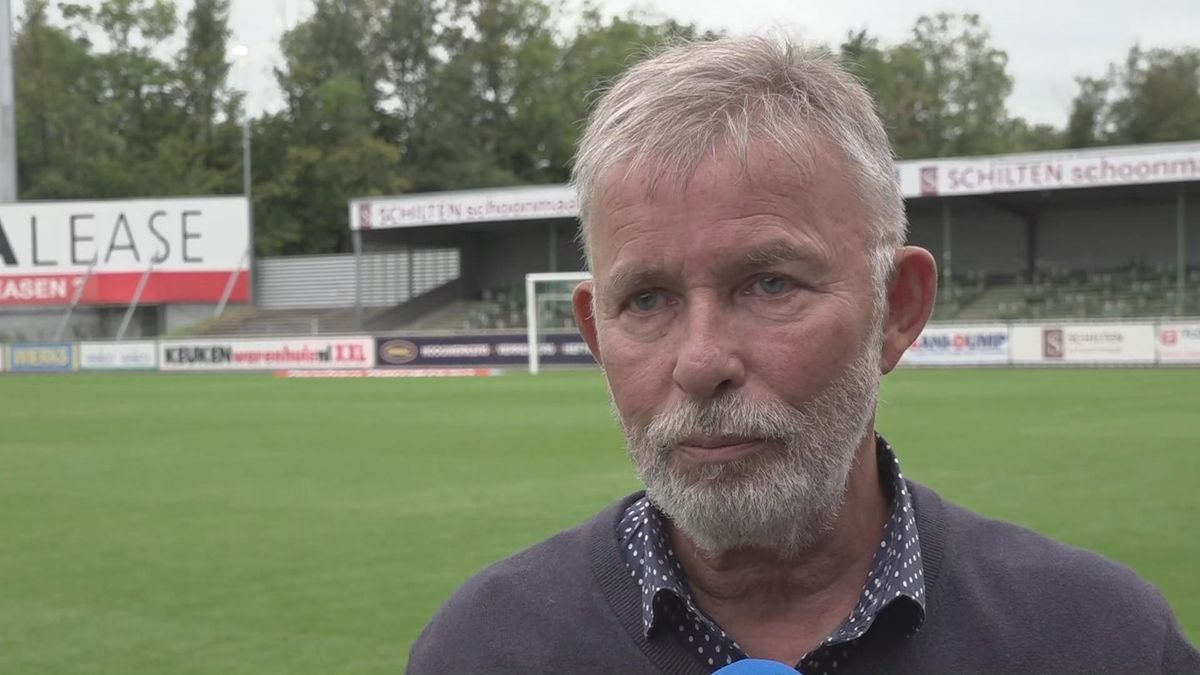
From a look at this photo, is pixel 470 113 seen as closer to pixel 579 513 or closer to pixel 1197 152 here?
pixel 1197 152

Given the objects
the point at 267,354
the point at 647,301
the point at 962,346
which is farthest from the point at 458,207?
the point at 647,301

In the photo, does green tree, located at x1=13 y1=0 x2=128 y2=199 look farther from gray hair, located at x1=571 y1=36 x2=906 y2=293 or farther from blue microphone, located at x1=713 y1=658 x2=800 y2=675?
blue microphone, located at x1=713 y1=658 x2=800 y2=675

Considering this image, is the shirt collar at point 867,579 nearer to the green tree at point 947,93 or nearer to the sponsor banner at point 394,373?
the sponsor banner at point 394,373

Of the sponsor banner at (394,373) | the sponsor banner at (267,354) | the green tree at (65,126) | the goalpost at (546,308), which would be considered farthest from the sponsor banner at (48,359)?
the green tree at (65,126)

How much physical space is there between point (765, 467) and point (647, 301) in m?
0.24

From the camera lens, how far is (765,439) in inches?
71.0

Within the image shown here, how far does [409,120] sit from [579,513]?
228 feet

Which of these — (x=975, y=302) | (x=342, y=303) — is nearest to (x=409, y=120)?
(x=342, y=303)

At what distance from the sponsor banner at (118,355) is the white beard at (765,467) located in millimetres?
46533

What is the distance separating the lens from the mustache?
1.77 m

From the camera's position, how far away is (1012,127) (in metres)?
97.8

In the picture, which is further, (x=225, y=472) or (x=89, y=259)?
(x=89, y=259)

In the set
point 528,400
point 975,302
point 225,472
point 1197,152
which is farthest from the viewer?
point 975,302

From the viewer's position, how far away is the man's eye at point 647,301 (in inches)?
72.9
